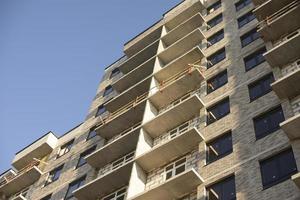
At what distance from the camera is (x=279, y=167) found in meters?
19.4

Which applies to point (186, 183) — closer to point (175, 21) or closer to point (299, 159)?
point (299, 159)

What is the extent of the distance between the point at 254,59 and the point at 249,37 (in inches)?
123

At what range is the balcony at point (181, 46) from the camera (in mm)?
34750

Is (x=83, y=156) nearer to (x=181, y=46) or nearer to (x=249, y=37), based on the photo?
(x=181, y=46)

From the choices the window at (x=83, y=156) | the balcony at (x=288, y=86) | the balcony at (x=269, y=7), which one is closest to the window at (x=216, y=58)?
the balcony at (x=269, y=7)

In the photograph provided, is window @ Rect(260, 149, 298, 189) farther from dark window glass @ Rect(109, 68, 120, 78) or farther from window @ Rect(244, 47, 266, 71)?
dark window glass @ Rect(109, 68, 120, 78)

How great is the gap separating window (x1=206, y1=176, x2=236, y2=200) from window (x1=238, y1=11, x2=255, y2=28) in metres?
14.5

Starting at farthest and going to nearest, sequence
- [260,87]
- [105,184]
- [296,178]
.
Answer: [105,184]
[260,87]
[296,178]

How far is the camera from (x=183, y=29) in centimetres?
3791

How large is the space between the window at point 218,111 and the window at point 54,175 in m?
13.8

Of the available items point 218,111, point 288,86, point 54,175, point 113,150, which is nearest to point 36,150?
point 54,175

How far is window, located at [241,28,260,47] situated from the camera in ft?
96.5

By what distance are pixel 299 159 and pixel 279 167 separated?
102 centimetres

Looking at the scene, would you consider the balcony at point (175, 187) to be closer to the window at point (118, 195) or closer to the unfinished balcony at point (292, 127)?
the window at point (118, 195)
